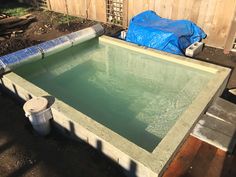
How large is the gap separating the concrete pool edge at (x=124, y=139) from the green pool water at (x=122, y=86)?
1.84 ft

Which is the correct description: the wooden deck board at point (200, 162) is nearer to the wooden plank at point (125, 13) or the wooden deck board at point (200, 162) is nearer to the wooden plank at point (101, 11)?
the wooden plank at point (125, 13)

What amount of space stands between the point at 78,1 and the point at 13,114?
6.49m

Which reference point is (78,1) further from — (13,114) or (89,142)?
(89,142)

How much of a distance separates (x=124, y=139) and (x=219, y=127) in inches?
63.5

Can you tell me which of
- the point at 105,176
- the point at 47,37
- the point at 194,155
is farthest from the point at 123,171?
the point at 47,37

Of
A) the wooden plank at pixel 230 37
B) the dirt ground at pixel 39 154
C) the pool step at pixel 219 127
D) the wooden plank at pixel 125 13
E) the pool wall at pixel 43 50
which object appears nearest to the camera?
the dirt ground at pixel 39 154

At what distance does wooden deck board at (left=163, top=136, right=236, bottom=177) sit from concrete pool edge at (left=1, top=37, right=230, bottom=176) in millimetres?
232

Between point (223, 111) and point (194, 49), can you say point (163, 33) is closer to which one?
point (194, 49)

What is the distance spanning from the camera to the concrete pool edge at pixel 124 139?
9.60 ft

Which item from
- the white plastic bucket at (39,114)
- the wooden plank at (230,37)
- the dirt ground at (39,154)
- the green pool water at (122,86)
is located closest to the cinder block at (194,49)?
the wooden plank at (230,37)

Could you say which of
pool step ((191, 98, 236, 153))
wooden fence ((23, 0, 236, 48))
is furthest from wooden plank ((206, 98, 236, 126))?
wooden fence ((23, 0, 236, 48))

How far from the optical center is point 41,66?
5.93 meters

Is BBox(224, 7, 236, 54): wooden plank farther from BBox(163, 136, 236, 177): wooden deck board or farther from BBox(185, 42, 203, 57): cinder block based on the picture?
BBox(163, 136, 236, 177): wooden deck board

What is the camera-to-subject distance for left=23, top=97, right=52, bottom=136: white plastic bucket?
3.66 metres
